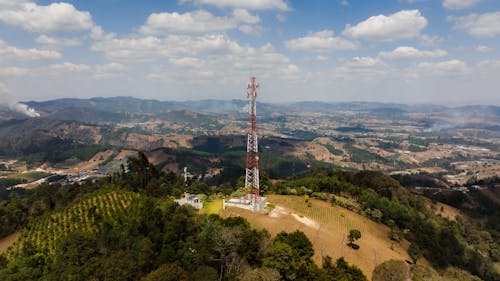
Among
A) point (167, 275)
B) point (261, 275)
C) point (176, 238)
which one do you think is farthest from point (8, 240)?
point (261, 275)

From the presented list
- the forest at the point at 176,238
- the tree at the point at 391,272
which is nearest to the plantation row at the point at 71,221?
the forest at the point at 176,238

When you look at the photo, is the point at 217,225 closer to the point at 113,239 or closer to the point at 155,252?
the point at 155,252

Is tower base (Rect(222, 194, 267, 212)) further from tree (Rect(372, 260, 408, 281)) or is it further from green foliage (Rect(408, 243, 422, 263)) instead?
green foliage (Rect(408, 243, 422, 263))

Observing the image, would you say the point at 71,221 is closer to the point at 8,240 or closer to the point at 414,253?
the point at 8,240

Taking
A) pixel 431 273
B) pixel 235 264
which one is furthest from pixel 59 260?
Answer: pixel 431 273

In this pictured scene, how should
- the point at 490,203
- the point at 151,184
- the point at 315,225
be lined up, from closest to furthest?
the point at 315,225, the point at 151,184, the point at 490,203

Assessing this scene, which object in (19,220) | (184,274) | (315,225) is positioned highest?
(184,274)
